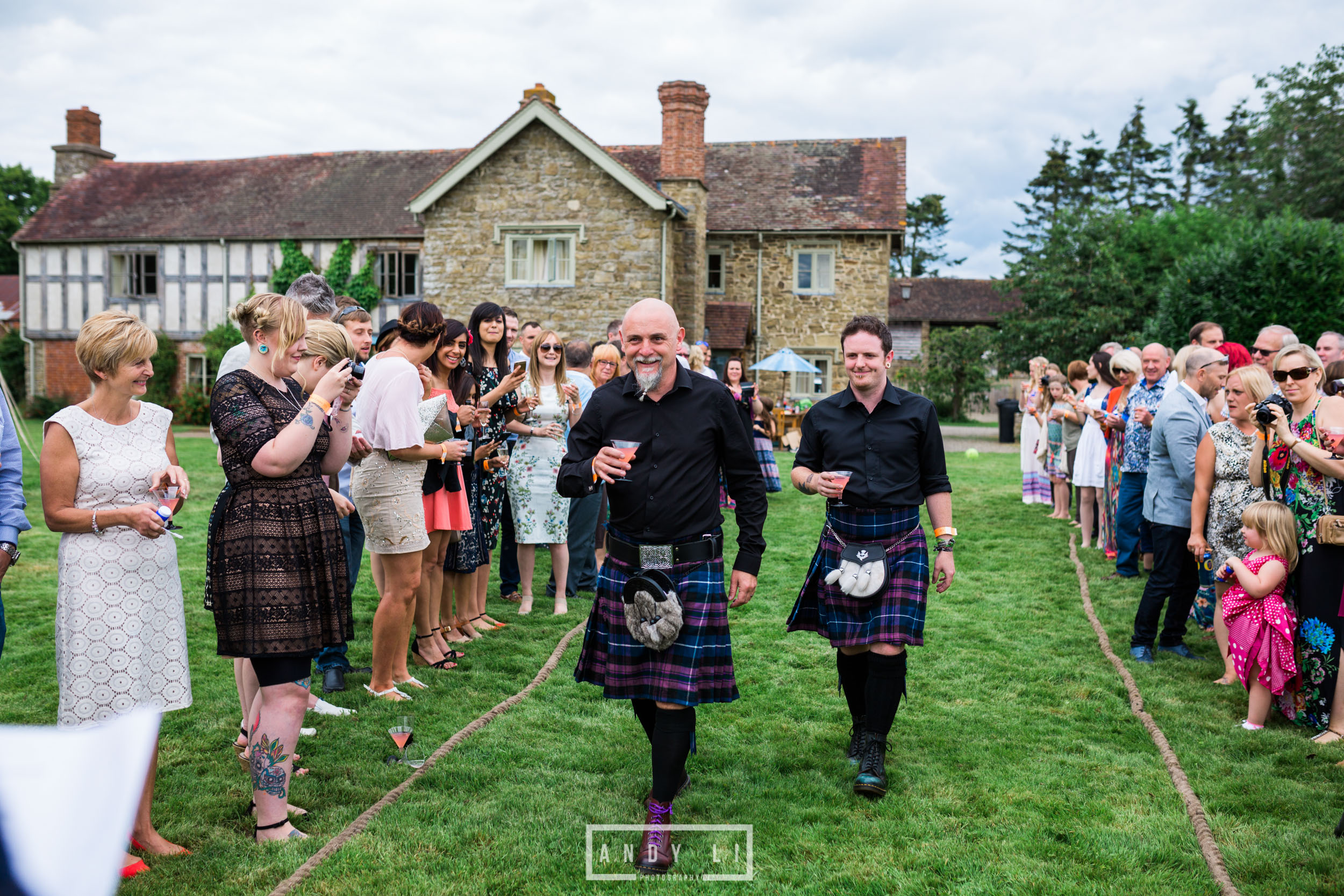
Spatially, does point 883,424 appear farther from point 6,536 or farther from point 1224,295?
point 1224,295

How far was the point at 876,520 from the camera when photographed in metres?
4.51

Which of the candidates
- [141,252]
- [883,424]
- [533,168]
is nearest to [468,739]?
[883,424]

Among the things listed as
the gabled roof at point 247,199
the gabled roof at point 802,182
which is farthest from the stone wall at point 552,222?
the gabled roof at point 247,199

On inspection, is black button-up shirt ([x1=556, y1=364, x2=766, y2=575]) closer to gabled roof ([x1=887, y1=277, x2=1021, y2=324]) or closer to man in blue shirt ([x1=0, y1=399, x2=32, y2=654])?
man in blue shirt ([x1=0, y1=399, x2=32, y2=654])

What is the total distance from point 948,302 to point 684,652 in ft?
156

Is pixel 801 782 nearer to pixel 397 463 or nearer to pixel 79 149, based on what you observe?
pixel 397 463

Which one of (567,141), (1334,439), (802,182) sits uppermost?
(802,182)

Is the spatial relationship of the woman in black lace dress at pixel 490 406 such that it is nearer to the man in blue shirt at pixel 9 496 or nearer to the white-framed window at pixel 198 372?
the man in blue shirt at pixel 9 496

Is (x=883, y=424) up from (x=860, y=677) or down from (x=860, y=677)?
up

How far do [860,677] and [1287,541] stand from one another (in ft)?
8.34

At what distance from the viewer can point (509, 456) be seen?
7645 millimetres

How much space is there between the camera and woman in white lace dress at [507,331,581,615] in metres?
7.52

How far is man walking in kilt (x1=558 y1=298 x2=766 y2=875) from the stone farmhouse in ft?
64.0

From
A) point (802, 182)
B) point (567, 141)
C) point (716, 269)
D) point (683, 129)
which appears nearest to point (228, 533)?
point (567, 141)
